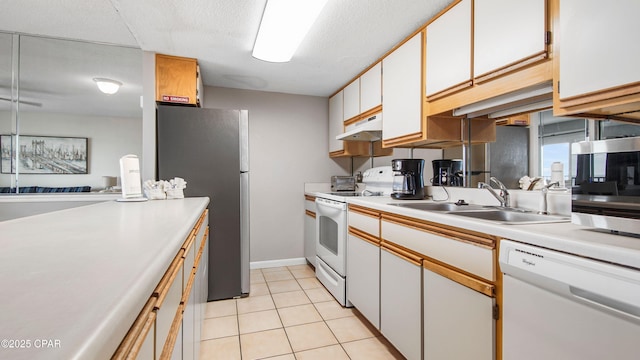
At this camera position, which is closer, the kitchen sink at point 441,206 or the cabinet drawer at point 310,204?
the kitchen sink at point 441,206

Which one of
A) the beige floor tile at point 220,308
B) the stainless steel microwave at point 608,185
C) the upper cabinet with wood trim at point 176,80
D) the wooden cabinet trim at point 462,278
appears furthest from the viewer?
the upper cabinet with wood trim at point 176,80

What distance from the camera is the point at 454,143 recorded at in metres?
2.24

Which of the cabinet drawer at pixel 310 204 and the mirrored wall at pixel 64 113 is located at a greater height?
the mirrored wall at pixel 64 113

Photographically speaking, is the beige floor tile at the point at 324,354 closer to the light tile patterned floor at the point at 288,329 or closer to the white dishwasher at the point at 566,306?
the light tile patterned floor at the point at 288,329

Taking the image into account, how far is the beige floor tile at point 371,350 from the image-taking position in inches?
71.1

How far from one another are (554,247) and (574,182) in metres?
0.28

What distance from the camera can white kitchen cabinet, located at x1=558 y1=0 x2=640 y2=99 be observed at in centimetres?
100

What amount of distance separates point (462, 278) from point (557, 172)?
801 mm

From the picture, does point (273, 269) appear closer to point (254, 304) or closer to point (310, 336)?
point (254, 304)

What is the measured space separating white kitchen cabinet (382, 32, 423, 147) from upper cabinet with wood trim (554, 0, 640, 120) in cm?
96

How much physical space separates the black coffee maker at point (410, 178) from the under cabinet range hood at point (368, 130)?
1.63 ft

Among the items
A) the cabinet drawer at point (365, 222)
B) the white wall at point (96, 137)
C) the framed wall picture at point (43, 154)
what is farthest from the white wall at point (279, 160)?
the cabinet drawer at point (365, 222)

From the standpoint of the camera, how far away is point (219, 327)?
→ 2.17 meters

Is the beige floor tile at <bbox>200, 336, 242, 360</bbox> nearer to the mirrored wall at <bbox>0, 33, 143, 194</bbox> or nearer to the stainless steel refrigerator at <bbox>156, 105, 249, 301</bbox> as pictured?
the stainless steel refrigerator at <bbox>156, 105, 249, 301</bbox>
